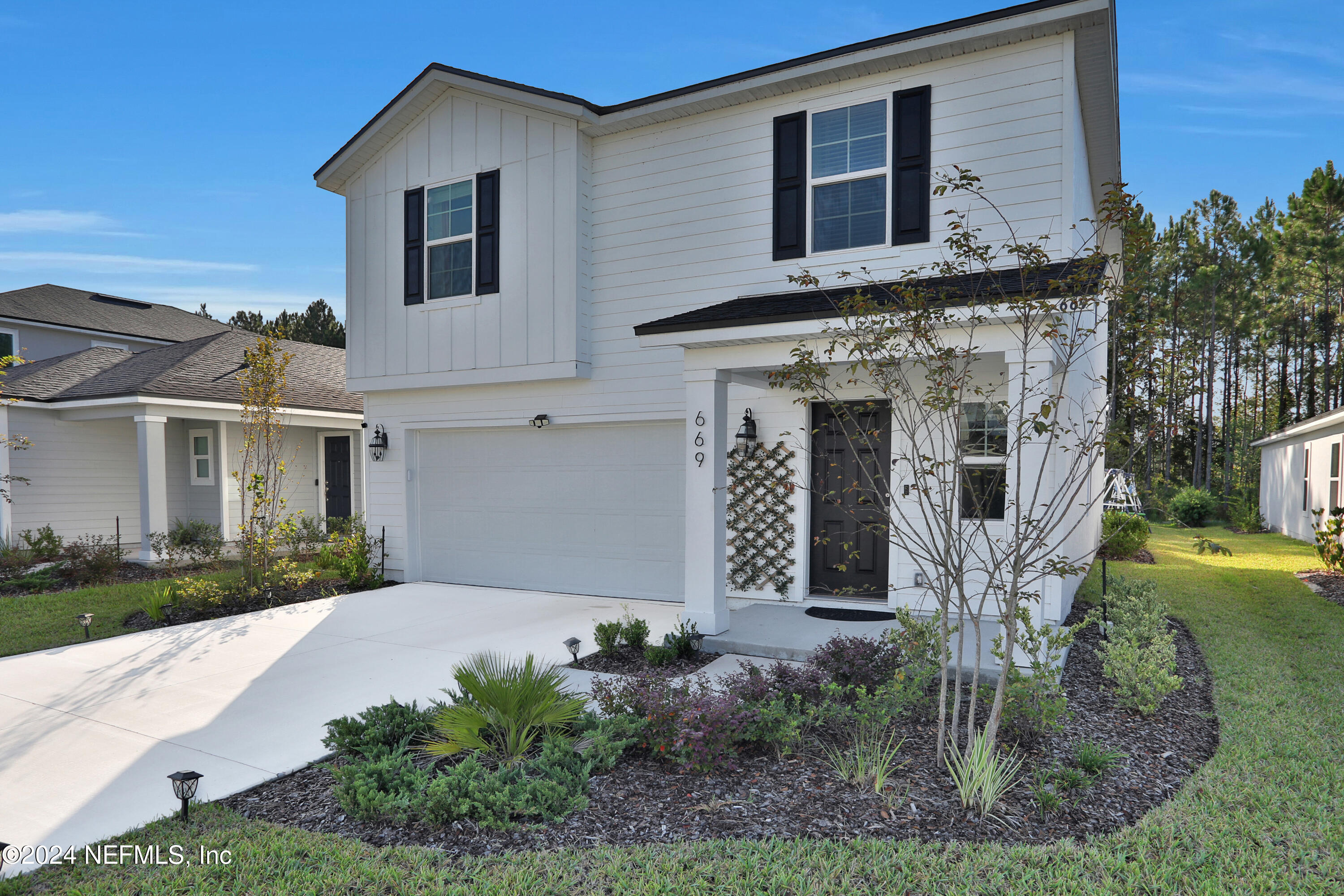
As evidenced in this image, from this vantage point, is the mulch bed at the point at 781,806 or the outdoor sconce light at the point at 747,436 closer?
the mulch bed at the point at 781,806

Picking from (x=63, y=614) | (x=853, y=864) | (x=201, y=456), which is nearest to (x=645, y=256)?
(x=853, y=864)

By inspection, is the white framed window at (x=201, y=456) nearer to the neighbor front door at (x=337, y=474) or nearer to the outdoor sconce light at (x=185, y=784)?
the neighbor front door at (x=337, y=474)

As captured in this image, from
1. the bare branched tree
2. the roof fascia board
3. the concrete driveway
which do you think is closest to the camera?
the concrete driveway

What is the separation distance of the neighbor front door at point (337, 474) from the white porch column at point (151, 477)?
337cm

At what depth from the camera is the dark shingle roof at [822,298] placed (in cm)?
514

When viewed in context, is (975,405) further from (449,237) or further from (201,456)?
(201,456)

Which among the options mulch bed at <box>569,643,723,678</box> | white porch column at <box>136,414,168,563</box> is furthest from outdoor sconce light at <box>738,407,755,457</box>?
white porch column at <box>136,414,168,563</box>

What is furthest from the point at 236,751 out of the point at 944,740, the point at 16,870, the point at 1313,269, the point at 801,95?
the point at 1313,269

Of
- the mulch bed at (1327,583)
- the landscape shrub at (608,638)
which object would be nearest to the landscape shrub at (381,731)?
the landscape shrub at (608,638)

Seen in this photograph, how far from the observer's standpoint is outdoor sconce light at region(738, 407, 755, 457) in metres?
8.17

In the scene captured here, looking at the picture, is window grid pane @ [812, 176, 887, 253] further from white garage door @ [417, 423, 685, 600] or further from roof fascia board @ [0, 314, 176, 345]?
roof fascia board @ [0, 314, 176, 345]

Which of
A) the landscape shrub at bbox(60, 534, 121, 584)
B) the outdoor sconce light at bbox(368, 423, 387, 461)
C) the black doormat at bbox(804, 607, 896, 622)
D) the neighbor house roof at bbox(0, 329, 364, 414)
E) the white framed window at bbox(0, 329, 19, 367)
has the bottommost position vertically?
the landscape shrub at bbox(60, 534, 121, 584)

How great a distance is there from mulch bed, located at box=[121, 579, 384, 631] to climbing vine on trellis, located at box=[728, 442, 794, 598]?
5280mm

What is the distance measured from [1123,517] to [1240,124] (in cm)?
2101
